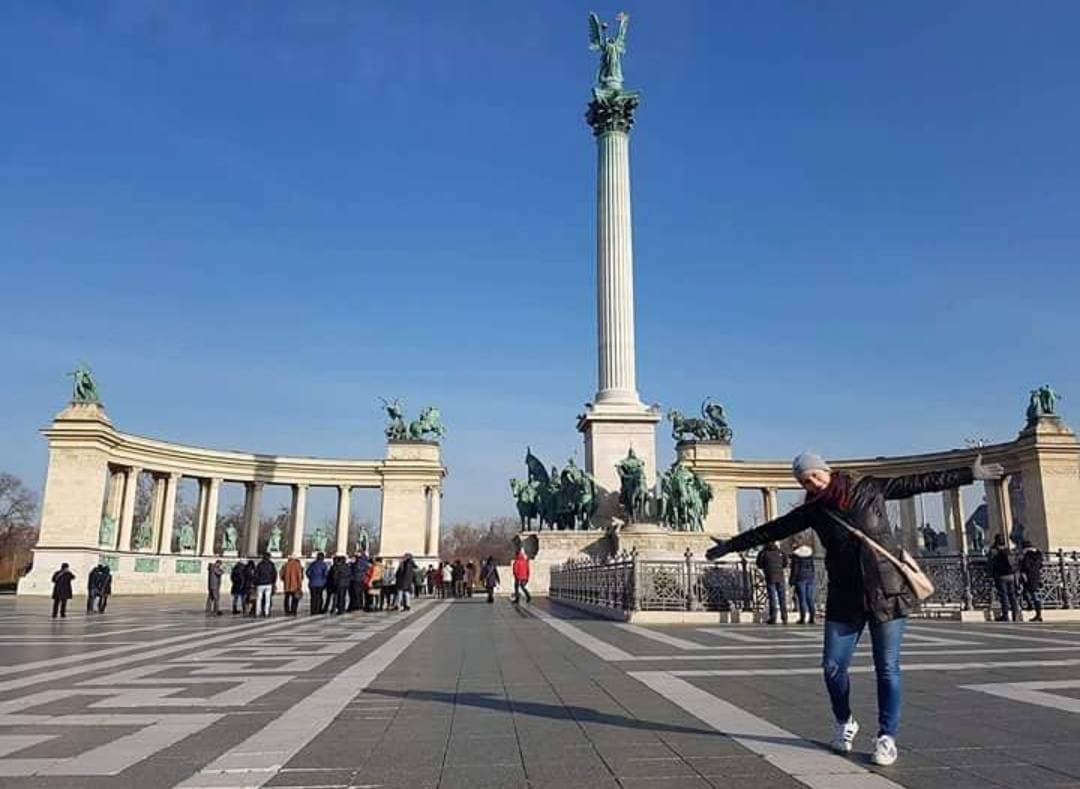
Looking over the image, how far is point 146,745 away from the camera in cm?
570

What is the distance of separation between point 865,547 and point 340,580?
22.6m

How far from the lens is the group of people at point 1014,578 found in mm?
18953

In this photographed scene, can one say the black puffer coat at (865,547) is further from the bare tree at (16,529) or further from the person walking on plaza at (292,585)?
the bare tree at (16,529)

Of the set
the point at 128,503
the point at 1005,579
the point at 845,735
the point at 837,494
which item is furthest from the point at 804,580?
the point at 128,503

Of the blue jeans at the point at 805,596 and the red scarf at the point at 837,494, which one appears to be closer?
the red scarf at the point at 837,494

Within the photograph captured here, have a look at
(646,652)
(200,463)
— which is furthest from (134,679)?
(200,463)

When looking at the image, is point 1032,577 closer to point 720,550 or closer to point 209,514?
point 720,550

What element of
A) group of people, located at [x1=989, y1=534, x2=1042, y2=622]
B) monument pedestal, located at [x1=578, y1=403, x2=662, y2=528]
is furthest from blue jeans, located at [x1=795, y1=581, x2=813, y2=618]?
monument pedestal, located at [x1=578, y1=403, x2=662, y2=528]

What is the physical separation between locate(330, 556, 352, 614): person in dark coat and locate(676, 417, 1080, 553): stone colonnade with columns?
105 feet

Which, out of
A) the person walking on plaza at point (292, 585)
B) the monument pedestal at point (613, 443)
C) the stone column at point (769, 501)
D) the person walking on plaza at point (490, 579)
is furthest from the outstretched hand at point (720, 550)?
the stone column at point (769, 501)

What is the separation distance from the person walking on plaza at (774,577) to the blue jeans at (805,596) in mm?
393

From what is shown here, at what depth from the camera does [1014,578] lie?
64.2 feet

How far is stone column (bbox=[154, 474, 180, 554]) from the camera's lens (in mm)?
59156

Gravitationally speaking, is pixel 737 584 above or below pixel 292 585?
above
